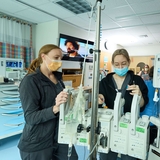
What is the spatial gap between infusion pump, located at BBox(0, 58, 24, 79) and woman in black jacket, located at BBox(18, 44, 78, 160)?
73.9 inches

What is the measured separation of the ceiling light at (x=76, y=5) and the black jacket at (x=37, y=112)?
1.94 m

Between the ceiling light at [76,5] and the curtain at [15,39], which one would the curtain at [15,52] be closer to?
the curtain at [15,39]

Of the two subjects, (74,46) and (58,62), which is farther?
(74,46)

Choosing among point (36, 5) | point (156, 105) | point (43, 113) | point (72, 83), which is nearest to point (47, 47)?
point (43, 113)

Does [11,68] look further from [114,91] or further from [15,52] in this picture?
[114,91]

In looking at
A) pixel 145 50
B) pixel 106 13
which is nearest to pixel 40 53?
pixel 106 13

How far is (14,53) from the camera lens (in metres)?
3.21

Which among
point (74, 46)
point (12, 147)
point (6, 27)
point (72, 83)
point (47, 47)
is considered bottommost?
point (12, 147)

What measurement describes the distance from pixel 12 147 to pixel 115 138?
7.19 feet

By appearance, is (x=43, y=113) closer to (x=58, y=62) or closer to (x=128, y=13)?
(x=58, y=62)

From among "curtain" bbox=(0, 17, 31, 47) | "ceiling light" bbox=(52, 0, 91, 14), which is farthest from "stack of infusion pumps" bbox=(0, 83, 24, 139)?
"ceiling light" bbox=(52, 0, 91, 14)

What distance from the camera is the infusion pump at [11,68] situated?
277cm

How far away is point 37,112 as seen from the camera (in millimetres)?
979

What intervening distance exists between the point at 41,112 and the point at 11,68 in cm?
224
